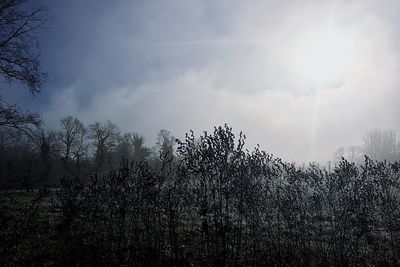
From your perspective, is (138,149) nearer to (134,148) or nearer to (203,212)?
(134,148)

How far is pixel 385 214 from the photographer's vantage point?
8969 mm

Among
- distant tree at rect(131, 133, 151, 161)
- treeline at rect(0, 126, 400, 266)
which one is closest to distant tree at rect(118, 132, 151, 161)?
distant tree at rect(131, 133, 151, 161)

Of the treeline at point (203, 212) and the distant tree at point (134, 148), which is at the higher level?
the distant tree at point (134, 148)

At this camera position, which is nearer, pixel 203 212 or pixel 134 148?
pixel 203 212

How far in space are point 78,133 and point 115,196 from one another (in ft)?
192

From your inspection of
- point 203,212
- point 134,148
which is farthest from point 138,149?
point 203,212

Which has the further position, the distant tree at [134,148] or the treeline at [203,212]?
the distant tree at [134,148]

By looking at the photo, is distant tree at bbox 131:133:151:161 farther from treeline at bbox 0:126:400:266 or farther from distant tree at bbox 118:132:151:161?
treeline at bbox 0:126:400:266

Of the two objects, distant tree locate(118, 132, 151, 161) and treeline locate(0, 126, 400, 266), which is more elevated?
distant tree locate(118, 132, 151, 161)

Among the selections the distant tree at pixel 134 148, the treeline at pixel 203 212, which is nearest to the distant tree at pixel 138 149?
the distant tree at pixel 134 148

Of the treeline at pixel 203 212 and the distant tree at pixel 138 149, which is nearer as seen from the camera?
the treeline at pixel 203 212

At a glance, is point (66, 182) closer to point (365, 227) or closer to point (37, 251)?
point (37, 251)

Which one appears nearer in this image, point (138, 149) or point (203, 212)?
point (203, 212)

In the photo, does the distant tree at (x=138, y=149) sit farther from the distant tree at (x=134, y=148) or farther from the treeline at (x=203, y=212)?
the treeline at (x=203, y=212)
